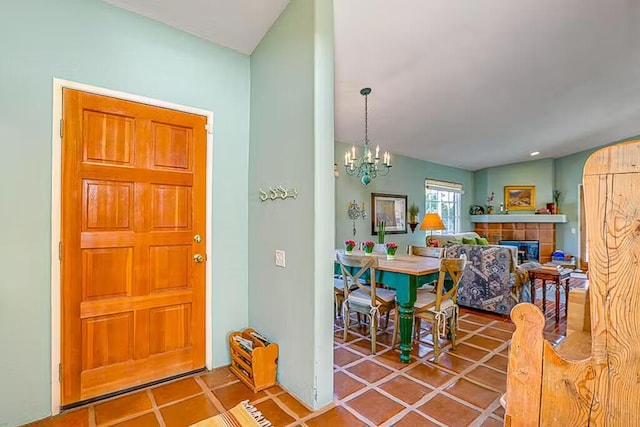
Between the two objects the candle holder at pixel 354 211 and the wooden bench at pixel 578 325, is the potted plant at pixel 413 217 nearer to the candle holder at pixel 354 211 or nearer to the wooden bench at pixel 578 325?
the candle holder at pixel 354 211

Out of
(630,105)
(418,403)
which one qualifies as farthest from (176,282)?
(630,105)

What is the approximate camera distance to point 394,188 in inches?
245

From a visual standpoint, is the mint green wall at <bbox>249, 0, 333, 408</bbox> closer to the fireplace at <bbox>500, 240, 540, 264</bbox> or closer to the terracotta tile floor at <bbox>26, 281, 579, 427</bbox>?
the terracotta tile floor at <bbox>26, 281, 579, 427</bbox>

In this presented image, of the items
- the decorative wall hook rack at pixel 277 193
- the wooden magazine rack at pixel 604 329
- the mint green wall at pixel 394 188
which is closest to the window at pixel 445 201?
the mint green wall at pixel 394 188

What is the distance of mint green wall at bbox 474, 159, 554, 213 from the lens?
306 inches

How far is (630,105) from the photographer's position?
4820mm

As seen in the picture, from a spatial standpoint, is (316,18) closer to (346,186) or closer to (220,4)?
(220,4)

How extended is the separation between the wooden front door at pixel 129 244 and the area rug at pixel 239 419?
67cm

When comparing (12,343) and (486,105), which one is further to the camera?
(486,105)

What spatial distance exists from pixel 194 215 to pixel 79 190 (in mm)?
756

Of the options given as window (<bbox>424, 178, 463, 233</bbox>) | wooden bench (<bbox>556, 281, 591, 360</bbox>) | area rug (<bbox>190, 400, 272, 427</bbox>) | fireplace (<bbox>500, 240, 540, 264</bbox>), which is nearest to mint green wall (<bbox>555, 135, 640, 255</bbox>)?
fireplace (<bbox>500, 240, 540, 264</bbox>)

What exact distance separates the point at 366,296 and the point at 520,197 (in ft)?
23.7

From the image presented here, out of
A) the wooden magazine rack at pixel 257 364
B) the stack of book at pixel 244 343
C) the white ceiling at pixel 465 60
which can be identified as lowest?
the wooden magazine rack at pixel 257 364

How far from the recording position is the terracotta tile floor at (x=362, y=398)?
73.8 inches
